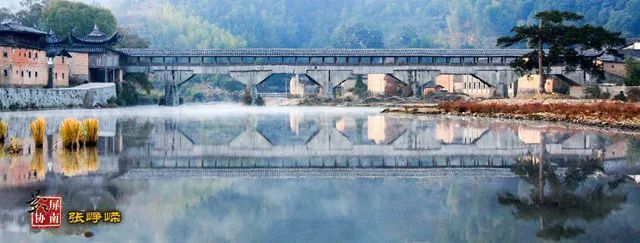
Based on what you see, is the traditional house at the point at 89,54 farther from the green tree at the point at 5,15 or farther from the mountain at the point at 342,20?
the mountain at the point at 342,20

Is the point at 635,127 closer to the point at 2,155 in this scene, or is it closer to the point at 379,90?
the point at 2,155

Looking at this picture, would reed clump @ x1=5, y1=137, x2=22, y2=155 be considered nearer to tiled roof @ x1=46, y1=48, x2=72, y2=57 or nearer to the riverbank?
the riverbank

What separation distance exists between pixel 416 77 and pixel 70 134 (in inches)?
1751

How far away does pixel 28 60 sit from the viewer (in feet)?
154

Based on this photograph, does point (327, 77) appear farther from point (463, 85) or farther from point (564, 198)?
point (564, 198)

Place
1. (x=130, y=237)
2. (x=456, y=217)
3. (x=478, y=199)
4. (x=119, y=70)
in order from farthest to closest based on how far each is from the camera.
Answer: (x=119, y=70) → (x=478, y=199) → (x=456, y=217) → (x=130, y=237)

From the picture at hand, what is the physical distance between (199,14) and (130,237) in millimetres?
151652

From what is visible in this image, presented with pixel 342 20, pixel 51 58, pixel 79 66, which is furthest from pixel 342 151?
pixel 342 20

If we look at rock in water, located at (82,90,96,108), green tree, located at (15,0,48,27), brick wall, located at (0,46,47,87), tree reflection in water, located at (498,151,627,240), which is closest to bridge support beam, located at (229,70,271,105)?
rock in water, located at (82,90,96,108)

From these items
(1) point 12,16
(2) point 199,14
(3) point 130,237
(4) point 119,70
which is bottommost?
(3) point 130,237

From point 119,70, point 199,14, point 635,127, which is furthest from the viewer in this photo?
point 199,14

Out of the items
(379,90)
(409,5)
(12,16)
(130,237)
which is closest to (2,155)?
(130,237)

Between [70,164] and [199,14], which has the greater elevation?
[199,14]

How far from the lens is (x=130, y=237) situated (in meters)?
7.38
